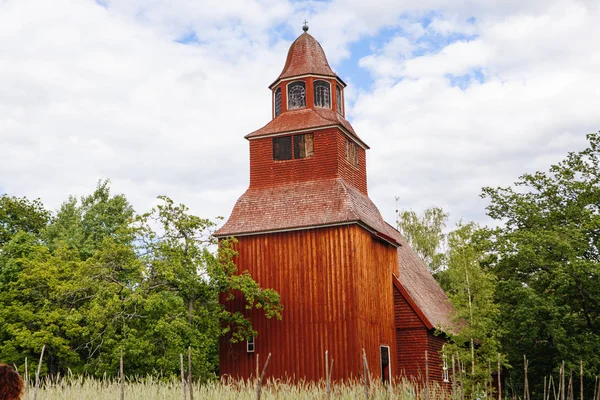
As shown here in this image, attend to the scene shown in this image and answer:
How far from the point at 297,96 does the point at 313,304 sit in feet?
31.7

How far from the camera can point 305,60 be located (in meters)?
32.6

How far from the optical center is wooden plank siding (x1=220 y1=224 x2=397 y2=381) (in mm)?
26891

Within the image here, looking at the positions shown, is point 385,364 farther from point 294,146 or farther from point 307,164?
point 294,146

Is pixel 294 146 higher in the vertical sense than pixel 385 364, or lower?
higher

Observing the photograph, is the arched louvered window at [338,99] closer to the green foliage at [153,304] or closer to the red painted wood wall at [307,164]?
the red painted wood wall at [307,164]

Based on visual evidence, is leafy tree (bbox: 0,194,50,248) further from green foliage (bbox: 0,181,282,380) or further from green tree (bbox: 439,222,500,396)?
green tree (bbox: 439,222,500,396)

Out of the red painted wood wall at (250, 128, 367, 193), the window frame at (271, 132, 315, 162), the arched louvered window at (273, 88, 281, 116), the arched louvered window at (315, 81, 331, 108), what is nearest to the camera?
the red painted wood wall at (250, 128, 367, 193)

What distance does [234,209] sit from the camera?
30.2 m

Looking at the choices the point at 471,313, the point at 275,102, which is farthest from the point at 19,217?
the point at 471,313

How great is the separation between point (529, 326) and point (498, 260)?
4400 mm

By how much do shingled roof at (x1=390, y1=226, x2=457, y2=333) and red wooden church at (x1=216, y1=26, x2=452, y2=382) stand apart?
0.18 metres

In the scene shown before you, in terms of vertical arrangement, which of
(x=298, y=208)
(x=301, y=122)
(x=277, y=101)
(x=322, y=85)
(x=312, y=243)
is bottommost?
(x=312, y=243)

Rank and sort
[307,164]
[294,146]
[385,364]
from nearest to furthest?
1. [385,364]
2. [307,164]
3. [294,146]

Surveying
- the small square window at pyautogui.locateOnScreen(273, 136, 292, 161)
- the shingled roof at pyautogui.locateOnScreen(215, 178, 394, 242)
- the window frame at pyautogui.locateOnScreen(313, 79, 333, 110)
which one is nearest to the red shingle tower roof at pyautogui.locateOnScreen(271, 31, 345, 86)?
the window frame at pyautogui.locateOnScreen(313, 79, 333, 110)
